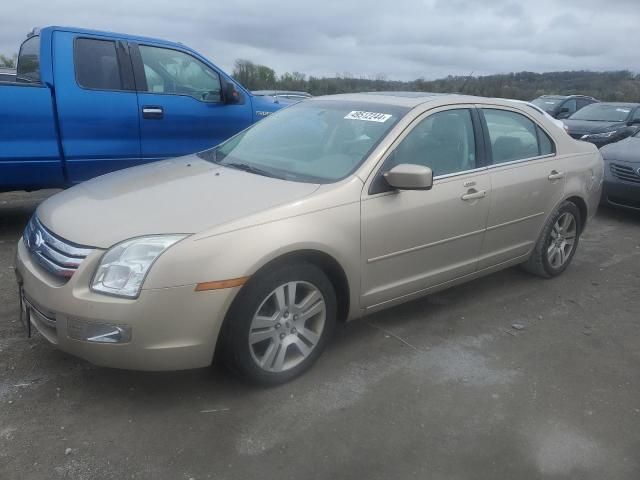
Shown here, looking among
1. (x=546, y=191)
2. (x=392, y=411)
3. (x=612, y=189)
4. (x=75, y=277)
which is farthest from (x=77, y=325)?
(x=612, y=189)

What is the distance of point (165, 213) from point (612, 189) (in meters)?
6.27

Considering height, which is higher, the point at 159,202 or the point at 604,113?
the point at 159,202

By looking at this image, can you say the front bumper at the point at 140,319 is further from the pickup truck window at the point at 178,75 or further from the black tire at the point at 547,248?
the pickup truck window at the point at 178,75

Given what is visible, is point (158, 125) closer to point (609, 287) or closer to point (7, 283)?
point (7, 283)

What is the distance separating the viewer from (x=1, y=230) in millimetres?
5734

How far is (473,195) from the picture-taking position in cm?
383

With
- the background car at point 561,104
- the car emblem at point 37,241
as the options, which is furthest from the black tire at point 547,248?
the background car at point 561,104

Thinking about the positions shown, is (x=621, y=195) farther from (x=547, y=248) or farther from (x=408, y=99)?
(x=408, y=99)

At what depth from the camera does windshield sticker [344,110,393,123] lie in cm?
366

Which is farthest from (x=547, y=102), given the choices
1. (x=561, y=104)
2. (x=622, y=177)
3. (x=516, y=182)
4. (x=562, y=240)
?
(x=516, y=182)

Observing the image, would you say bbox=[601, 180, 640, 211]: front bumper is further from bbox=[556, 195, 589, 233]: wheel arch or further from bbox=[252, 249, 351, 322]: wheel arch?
bbox=[252, 249, 351, 322]: wheel arch

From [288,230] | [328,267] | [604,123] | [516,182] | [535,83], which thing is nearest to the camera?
[288,230]

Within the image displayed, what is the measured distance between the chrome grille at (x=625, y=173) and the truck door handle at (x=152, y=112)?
553cm

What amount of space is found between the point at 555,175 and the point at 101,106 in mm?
4041
